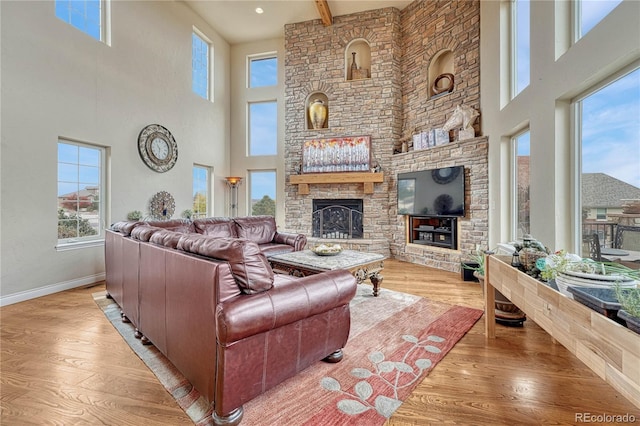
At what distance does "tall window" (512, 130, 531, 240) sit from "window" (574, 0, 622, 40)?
3.90ft

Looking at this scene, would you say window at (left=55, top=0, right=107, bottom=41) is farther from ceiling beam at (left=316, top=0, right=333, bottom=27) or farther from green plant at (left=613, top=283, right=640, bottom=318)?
green plant at (left=613, top=283, right=640, bottom=318)

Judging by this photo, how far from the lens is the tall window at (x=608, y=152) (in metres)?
1.93

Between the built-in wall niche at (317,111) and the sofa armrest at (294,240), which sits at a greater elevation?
the built-in wall niche at (317,111)

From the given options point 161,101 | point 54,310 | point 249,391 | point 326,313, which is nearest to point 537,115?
point 326,313

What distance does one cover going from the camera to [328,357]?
78.9 inches

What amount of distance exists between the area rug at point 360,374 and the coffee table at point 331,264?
45 cm

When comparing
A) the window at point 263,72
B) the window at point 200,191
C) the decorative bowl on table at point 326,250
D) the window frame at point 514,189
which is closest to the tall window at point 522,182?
the window frame at point 514,189

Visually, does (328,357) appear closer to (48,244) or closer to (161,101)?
(48,244)

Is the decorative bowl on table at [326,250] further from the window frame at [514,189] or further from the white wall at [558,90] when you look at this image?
the window frame at [514,189]

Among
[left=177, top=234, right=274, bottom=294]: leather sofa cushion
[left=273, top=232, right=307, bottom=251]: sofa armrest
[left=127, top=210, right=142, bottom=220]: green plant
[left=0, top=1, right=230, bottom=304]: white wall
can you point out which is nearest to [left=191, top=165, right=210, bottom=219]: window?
[left=0, top=1, right=230, bottom=304]: white wall

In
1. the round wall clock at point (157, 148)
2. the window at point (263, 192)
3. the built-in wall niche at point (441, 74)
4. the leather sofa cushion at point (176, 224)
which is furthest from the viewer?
the window at point (263, 192)

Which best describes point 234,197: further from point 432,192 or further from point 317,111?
point 432,192

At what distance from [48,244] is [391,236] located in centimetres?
538

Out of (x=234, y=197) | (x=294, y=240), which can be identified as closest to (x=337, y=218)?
(x=294, y=240)
